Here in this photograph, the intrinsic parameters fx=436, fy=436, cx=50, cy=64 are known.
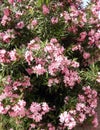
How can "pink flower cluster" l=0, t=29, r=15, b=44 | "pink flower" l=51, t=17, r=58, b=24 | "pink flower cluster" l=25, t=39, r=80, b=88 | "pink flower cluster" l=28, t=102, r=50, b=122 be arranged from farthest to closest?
"pink flower" l=51, t=17, r=58, b=24, "pink flower cluster" l=0, t=29, r=15, b=44, "pink flower cluster" l=28, t=102, r=50, b=122, "pink flower cluster" l=25, t=39, r=80, b=88

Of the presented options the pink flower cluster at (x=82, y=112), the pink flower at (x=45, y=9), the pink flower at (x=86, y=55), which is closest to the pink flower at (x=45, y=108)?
the pink flower cluster at (x=82, y=112)

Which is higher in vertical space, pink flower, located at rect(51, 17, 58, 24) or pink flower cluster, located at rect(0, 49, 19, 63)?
pink flower, located at rect(51, 17, 58, 24)

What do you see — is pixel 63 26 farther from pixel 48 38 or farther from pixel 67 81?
pixel 67 81

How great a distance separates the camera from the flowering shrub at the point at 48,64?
443cm

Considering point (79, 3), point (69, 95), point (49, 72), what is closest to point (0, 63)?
point (49, 72)

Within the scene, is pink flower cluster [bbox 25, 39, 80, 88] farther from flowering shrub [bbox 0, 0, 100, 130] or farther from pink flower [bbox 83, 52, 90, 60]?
pink flower [bbox 83, 52, 90, 60]

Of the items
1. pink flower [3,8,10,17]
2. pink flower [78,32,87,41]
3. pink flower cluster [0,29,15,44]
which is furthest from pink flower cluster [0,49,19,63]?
pink flower [78,32,87,41]

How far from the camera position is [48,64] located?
4.39m

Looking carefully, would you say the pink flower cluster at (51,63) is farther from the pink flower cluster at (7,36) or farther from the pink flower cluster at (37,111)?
the pink flower cluster at (7,36)

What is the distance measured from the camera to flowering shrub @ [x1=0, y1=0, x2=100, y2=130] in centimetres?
443

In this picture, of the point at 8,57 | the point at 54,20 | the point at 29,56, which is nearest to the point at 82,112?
the point at 29,56

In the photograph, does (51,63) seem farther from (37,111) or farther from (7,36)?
(7,36)

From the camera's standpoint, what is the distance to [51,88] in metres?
4.73

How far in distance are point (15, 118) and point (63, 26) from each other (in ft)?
3.97
